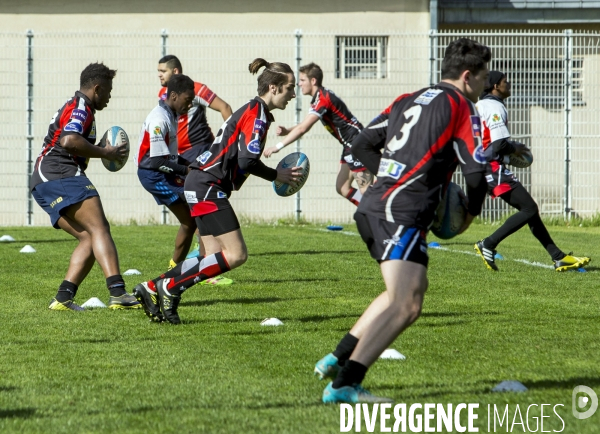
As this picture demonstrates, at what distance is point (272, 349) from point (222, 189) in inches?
58.6

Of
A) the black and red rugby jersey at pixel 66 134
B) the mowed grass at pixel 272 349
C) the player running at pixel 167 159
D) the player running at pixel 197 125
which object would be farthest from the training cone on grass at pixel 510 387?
the player running at pixel 197 125

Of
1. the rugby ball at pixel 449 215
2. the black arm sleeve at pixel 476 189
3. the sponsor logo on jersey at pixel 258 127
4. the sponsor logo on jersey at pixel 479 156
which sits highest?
the sponsor logo on jersey at pixel 258 127

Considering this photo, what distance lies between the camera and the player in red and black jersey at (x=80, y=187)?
783 centimetres

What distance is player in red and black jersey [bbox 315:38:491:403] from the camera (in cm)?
460

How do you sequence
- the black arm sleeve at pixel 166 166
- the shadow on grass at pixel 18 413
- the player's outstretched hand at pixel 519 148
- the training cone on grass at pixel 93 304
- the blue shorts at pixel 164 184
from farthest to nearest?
the player's outstretched hand at pixel 519 148, the blue shorts at pixel 164 184, the black arm sleeve at pixel 166 166, the training cone on grass at pixel 93 304, the shadow on grass at pixel 18 413

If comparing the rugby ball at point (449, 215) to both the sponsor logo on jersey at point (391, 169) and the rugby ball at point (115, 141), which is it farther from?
the rugby ball at point (115, 141)

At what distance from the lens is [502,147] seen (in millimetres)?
9719

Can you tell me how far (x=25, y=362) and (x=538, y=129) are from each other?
14032 millimetres

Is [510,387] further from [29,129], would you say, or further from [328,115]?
[29,129]

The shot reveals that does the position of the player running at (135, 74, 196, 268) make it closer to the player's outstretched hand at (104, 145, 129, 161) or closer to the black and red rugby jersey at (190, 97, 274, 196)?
the player's outstretched hand at (104, 145, 129, 161)

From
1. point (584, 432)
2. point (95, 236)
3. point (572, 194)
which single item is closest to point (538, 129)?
point (572, 194)

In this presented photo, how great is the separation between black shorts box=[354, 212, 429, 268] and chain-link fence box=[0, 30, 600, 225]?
13.1 meters

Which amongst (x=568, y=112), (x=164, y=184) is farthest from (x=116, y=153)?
(x=568, y=112)

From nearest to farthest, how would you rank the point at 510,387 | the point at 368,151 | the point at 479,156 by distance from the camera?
the point at 479,156 < the point at 510,387 < the point at 368,151
